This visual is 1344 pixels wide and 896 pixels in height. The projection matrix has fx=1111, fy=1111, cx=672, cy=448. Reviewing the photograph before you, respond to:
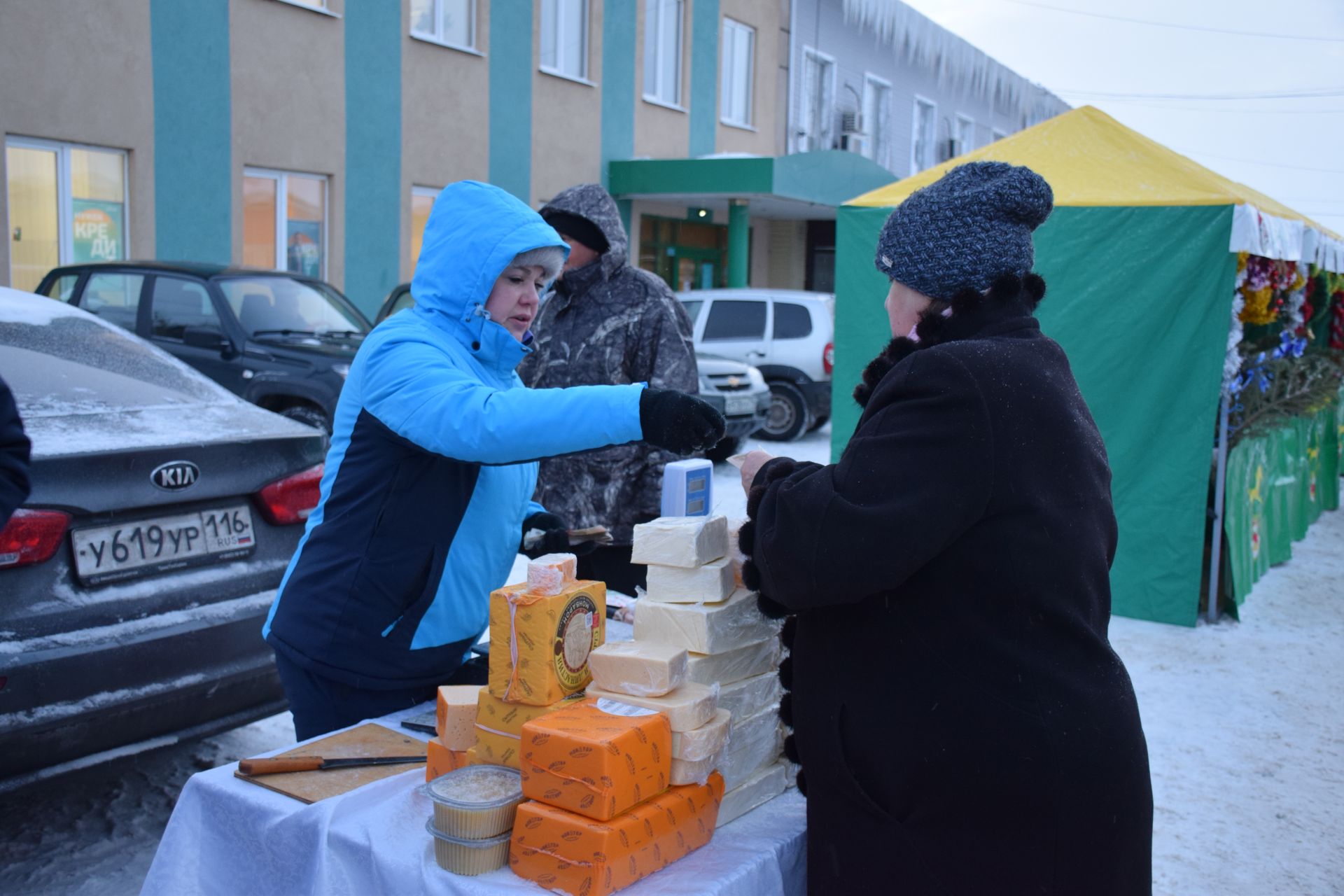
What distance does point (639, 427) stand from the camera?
6.65 ft

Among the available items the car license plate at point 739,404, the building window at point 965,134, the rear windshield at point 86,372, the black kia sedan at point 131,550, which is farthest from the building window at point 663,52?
the black kia sedan at point 131,550

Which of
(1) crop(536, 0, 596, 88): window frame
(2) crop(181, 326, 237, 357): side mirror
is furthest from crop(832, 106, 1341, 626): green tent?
(1) crop(536, 0, 596, 88): window frame

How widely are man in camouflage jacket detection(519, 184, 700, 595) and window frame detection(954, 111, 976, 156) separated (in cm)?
2724

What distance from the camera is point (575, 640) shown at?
1.97 meters

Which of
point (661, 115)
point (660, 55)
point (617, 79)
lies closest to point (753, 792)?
point (617, 79)

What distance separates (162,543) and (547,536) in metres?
1.42

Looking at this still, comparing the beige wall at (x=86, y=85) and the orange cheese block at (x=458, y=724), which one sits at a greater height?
the beige wall at (x=86, y=85)

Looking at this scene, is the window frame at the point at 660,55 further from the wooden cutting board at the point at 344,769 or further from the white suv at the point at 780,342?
the wooden cutting board at the point at 344,769

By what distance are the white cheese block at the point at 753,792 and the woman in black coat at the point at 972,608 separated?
0.90 feet

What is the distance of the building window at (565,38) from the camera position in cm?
1597

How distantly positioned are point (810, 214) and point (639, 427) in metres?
21.0

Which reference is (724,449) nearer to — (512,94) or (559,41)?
(512,94)

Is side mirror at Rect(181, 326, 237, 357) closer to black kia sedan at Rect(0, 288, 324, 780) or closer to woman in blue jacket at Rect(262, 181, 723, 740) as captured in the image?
black kia sedan at Rect(0, 288, 324, 780)

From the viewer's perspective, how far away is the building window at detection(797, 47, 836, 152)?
22344 mm
